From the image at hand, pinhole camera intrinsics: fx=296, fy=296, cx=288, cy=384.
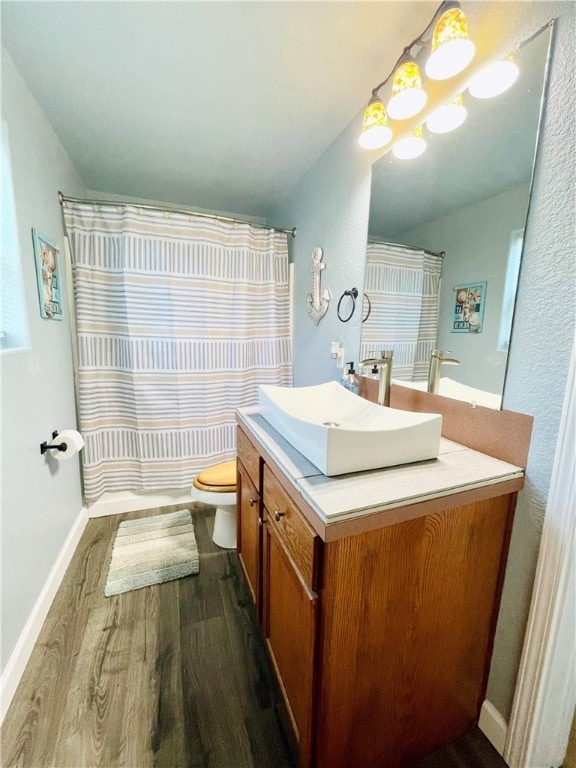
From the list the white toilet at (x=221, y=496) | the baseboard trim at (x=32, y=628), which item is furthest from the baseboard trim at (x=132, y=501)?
the white toilet at (x=221, y=496)

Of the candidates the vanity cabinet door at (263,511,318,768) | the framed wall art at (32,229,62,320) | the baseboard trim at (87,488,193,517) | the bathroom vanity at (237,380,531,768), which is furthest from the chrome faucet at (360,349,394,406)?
the baseboard trim at (87,488,193,517)

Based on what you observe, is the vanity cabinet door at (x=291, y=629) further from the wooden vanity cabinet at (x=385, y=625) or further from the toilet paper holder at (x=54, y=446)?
the toilet paper holder at (x=54, y=446)

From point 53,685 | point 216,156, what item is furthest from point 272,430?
point 216,156

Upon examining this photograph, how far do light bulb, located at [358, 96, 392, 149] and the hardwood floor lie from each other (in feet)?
6.89

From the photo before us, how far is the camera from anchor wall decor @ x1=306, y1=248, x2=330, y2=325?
5.80 feet

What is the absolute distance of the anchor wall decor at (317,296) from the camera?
1.77 m

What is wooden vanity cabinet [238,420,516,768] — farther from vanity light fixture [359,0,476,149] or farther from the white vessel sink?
vanity light fixture [359,0,476,149]

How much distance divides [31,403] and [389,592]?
1.53 m

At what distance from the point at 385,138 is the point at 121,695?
7.58ft

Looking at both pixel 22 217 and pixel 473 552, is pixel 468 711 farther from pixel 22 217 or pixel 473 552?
pixel 22 217

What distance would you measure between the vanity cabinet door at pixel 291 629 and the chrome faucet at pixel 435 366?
775 millimetres

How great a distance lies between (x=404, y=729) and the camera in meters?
0.83

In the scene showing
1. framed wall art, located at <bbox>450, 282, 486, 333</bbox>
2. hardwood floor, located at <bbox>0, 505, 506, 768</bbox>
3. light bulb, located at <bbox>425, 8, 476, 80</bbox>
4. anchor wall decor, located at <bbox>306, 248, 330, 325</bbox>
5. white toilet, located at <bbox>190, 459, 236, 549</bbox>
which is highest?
light bulb, located at <bbox>425, 8, 476, 80</bbox>

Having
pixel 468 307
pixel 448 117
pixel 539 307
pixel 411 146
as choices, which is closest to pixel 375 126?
pixel 411 146
